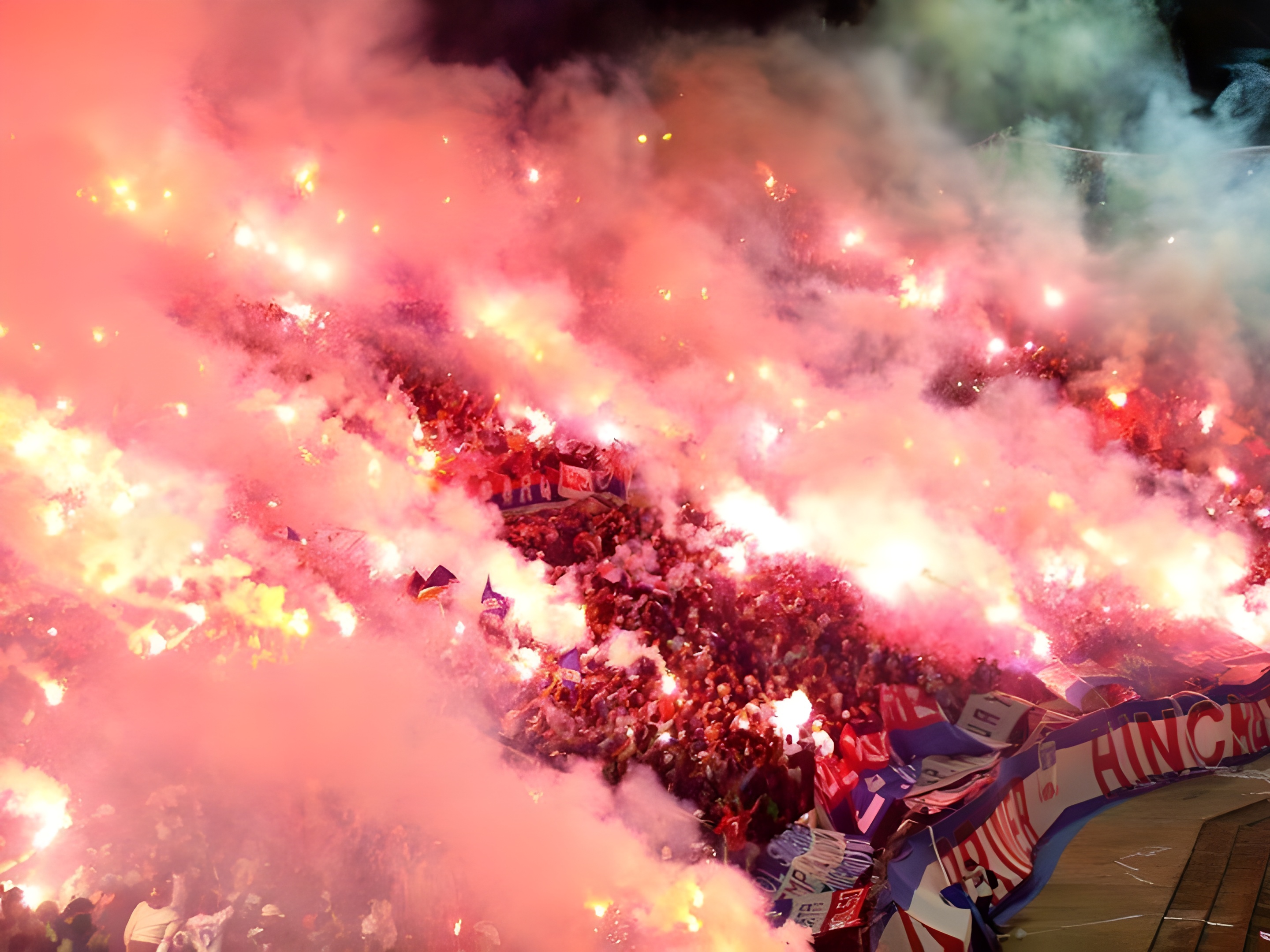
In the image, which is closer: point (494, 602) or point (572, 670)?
point (572, 670)

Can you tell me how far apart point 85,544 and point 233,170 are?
3.84 metres

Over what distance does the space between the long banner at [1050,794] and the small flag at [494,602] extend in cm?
320

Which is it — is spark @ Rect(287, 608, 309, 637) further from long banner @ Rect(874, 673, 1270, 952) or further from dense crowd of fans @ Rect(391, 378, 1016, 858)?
long banner @ Rect(874, 673, 1270, 952)

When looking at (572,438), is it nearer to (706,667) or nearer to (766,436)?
(766,436)

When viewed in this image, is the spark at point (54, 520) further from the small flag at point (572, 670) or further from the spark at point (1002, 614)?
the spark at point (1002, 614)

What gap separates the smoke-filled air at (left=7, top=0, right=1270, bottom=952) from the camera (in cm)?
460

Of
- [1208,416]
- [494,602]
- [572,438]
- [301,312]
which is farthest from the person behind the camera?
[1208,416]

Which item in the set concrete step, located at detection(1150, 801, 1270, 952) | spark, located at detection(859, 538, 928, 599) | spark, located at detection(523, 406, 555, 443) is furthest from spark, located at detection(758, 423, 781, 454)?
concrete step, located at detection(1150, 801, 1270, 952)

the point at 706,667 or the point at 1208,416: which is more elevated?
the point at 706,667

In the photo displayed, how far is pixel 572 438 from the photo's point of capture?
785 cm

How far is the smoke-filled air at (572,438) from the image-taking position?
4.60 metres

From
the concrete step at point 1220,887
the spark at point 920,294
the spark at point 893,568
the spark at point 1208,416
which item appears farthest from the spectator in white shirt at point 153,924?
the spark at point 1208,416

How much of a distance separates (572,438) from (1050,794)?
519cm

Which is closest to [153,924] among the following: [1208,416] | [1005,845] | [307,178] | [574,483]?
[574,483]
